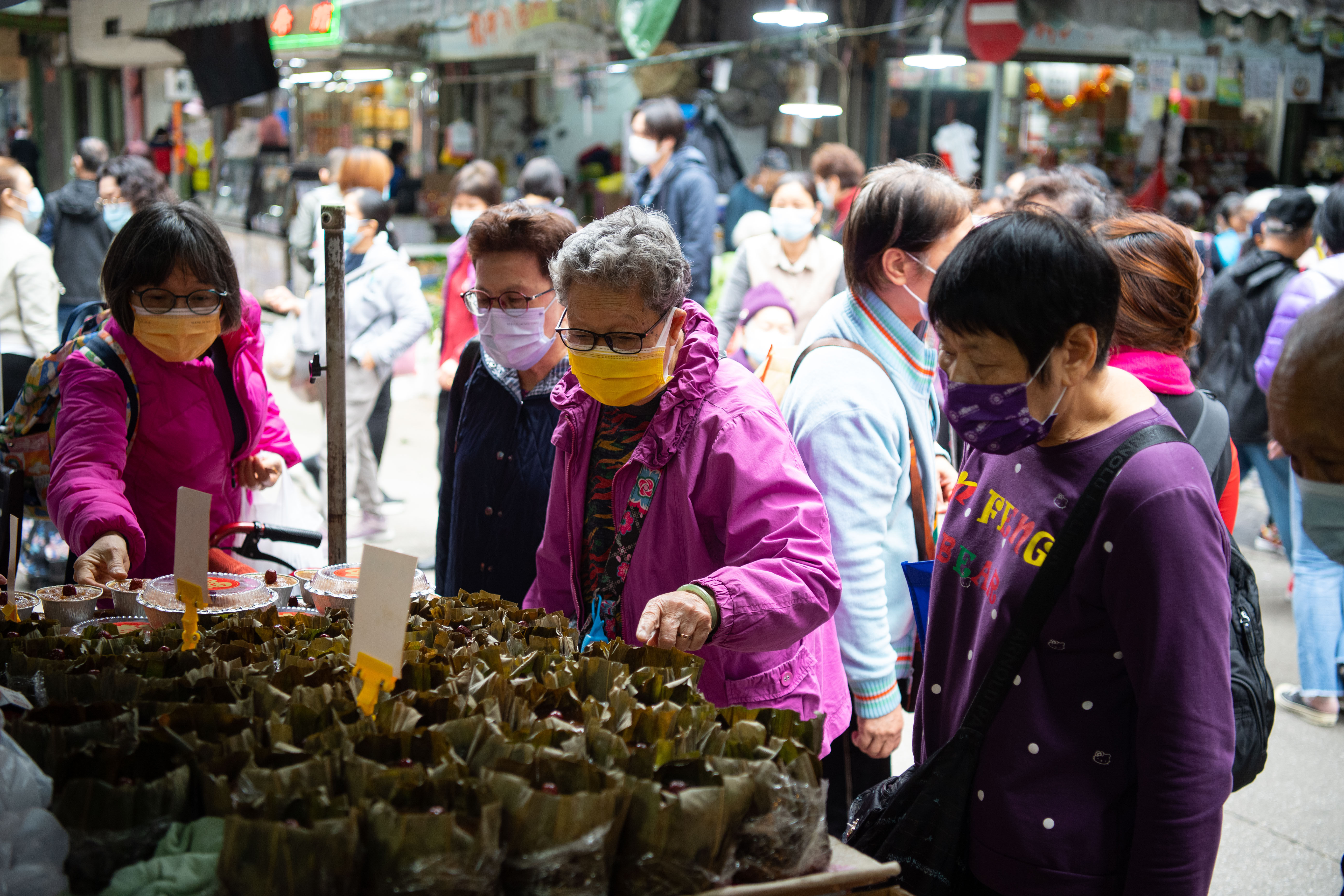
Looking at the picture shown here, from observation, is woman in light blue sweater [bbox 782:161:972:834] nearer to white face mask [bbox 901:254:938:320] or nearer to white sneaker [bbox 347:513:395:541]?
white face mask [bbox 901:254:938:320]

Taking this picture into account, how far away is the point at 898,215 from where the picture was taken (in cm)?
257

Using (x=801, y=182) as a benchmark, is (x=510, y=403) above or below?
below

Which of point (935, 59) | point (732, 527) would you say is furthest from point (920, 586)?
point (935, 59)

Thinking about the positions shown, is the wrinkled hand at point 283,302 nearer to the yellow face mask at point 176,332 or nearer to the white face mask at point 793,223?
the white face mask at point 793,223

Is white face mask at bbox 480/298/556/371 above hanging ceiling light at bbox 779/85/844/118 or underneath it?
underneath

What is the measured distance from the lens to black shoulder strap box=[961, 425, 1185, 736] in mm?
1703

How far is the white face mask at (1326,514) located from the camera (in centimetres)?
133

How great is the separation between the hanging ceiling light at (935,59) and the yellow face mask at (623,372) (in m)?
8.19

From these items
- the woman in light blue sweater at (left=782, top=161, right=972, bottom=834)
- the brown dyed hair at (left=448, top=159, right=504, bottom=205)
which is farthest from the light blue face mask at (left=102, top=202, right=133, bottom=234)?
the woman in light blue sweater at (left=782, top=161, right=972, bottom=834)

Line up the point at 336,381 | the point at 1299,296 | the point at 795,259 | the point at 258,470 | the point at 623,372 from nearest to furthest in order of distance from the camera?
1. the point at 623,372
2. the point at 336,381
3. the point at 258,470
4. the point at 1299,296
5. the point at 795,259

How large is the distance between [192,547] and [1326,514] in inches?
71.8

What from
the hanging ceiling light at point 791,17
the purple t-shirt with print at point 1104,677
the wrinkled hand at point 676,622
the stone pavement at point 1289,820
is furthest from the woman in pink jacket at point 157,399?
the hanging ceiling light at point 791,17

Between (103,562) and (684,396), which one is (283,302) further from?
(684,396)

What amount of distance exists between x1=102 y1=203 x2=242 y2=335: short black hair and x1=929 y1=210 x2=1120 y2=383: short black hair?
187 centimetres
